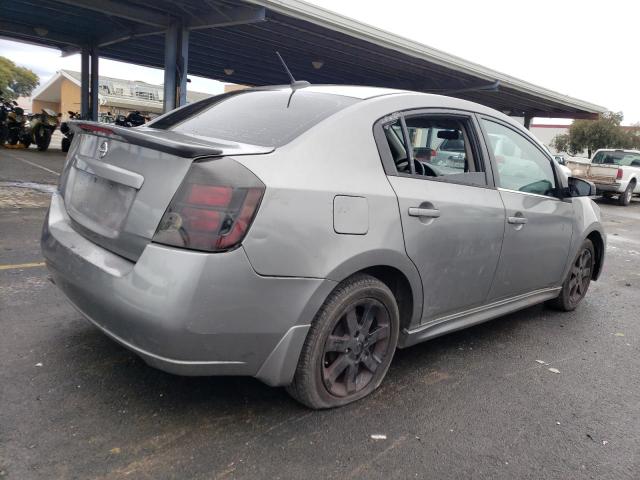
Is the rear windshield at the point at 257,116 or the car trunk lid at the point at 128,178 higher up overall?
the rear windshield at the point at 257,116

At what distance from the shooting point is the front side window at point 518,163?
3.57 meters

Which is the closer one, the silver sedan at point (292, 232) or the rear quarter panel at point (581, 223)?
the silver sedan at point (292, 232)

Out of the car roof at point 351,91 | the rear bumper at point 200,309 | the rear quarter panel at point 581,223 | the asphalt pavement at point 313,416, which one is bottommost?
the asphalt pavement at point 313,416

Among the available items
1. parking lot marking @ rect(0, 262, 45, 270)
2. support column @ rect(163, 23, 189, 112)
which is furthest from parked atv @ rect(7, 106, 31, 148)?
parking lot marking @ rect(0, 262, 45, 270)

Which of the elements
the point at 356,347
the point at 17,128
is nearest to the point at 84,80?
the point at 17,128

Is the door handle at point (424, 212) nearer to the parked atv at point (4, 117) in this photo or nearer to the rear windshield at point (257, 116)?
the rear windshield at point (257, 116)

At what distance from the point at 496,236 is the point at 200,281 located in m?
2.02

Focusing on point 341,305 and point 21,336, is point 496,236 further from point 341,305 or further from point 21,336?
point 21,336

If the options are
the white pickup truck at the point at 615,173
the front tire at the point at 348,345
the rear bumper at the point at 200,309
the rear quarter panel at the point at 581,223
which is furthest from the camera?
the white pickup truck at the point at 615,173

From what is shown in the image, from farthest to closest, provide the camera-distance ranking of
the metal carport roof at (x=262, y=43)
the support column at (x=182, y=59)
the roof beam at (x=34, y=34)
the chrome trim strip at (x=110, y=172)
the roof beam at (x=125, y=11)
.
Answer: the roof beam at (x=34, y=34) < the support column at (x=182, y=59) < the roof beam at (x=125, y=11) < the metal carport roof at (x=262, y=43) < the chrome trim strip at (x=110, y=172)

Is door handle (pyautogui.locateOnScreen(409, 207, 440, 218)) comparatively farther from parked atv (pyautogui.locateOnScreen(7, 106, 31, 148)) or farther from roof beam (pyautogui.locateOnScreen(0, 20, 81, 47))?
parked atv (pyautogui.locateOnScreen(7, 106, 31, 148))

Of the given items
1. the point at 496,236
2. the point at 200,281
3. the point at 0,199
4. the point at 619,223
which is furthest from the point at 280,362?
the point at 619,223

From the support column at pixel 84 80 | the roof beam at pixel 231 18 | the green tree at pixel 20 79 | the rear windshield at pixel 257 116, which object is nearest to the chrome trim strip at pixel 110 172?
the rear windshield at pixel 257 116

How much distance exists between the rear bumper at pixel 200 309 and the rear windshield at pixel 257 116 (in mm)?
693
